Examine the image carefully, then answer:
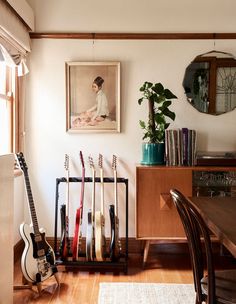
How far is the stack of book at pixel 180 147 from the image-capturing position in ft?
10.5

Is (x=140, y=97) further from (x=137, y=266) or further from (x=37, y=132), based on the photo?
(x=137, y=266)

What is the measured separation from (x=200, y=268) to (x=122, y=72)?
2.22 meters

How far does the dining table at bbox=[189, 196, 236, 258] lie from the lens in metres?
1.43

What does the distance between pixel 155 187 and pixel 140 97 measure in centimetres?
91

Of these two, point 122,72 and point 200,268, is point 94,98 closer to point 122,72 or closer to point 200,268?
point 122,72

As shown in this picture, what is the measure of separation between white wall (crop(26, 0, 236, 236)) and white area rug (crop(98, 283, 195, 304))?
817 mm

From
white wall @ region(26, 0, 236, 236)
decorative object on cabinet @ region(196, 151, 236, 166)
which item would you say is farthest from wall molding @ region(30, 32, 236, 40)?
decorative object on cabinet @ region(196, 151, 236, 166)

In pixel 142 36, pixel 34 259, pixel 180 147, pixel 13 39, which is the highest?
pixel 142 36

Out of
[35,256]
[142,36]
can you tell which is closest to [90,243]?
[35,256]

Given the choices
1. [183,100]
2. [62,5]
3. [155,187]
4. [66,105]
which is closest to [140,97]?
[183,100]

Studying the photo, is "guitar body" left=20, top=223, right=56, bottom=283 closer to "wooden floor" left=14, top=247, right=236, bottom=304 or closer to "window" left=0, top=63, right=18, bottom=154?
"wooden floor" left=14, top=247, right=236, bottom=304

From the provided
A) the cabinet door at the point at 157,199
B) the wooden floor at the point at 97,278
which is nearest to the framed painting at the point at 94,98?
the cabinet door at the point at 157,199

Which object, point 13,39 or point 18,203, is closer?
point 13,39

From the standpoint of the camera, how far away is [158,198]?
309 centimetres
